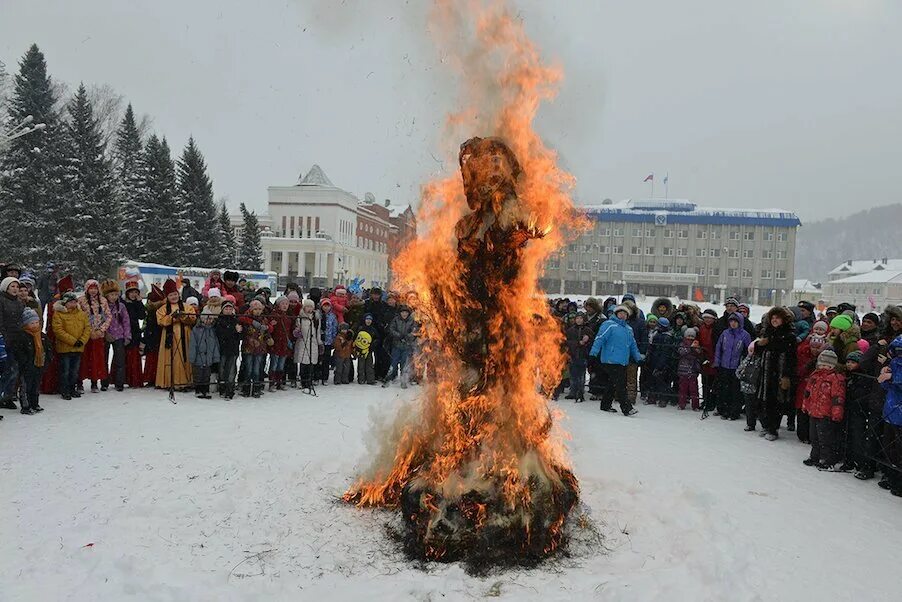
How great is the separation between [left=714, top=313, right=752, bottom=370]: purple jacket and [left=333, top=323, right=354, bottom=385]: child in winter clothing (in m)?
7.22

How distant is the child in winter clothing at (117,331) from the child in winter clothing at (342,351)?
3933mm

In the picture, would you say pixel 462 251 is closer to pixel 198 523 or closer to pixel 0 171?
pixel 198 523

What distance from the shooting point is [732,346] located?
11023mm

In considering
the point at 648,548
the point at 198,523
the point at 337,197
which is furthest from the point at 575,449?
the point at 337,197

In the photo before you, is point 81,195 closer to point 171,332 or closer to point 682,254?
point 171,332

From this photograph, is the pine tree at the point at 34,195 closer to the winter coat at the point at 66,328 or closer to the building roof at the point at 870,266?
the winter coat at the point at 66,328

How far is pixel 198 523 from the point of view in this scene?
5.57m

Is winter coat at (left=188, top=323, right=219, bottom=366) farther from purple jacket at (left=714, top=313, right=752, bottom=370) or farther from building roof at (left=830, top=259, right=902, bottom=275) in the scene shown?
building roof at (left=830, top=259, right=902, bottom=275)

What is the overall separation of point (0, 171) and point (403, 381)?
34.4m

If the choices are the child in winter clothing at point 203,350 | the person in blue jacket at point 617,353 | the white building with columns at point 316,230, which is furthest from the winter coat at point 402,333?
the white building with columns at point 316,230

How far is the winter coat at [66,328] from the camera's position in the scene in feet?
31.7

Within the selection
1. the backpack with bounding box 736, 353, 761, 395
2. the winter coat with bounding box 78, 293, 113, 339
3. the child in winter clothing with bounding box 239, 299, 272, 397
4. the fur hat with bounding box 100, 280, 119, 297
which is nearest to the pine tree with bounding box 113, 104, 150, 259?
the fur hat with bounding box 100, 280, 119, 297

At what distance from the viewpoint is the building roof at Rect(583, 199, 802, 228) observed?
94062mm

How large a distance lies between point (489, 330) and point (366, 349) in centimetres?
785
